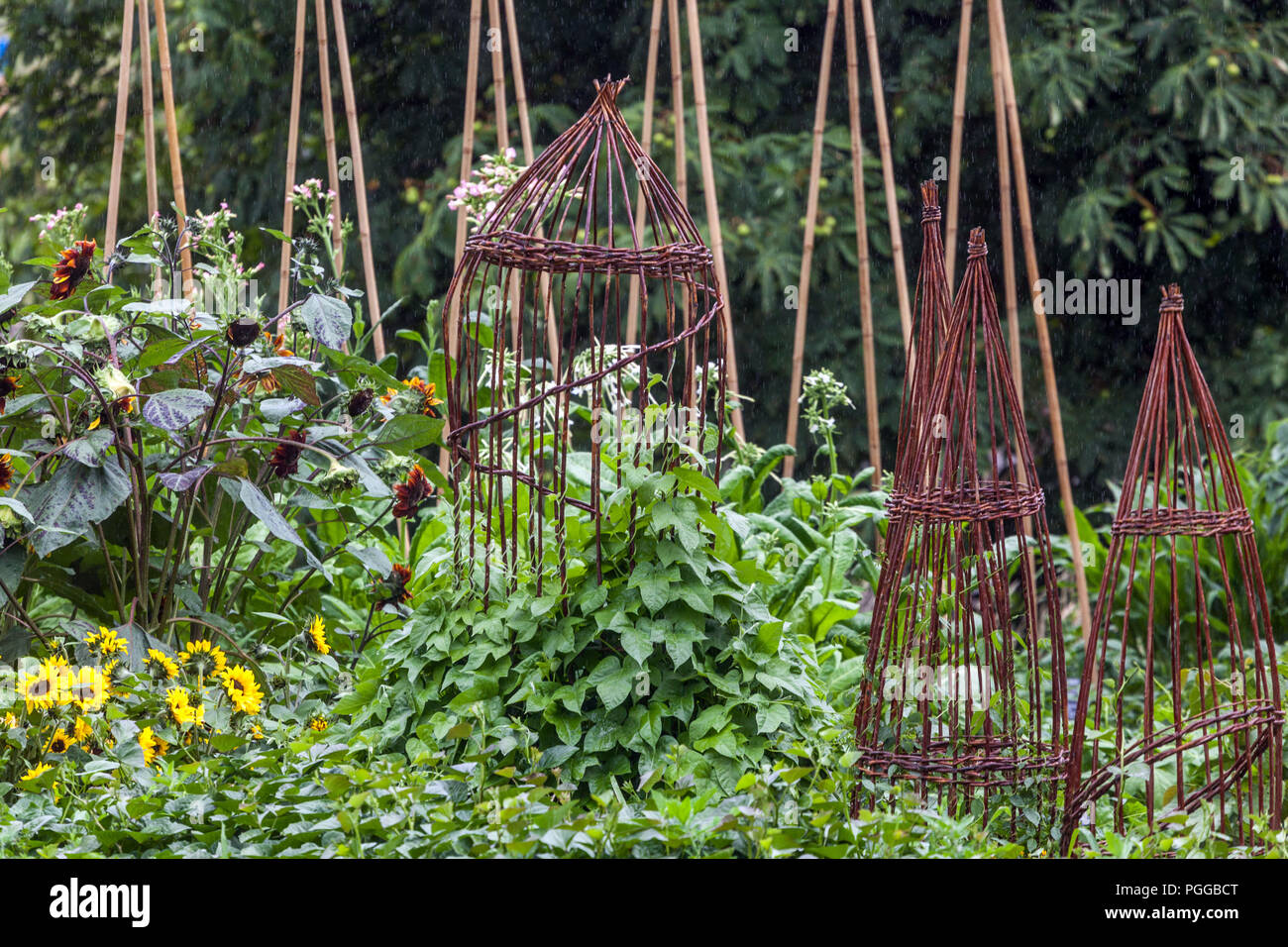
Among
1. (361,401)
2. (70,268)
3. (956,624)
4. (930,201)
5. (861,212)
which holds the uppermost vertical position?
(861,212)

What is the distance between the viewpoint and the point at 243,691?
2109mm

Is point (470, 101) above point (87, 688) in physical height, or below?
above

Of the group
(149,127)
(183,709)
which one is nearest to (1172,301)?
(183,709)

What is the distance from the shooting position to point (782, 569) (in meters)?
2.93

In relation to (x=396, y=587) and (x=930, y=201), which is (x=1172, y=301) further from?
(x=396, y=587)

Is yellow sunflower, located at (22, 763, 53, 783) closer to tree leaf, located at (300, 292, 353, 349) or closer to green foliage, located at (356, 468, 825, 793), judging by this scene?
green foliage, located at (356, 468, 825, 793)

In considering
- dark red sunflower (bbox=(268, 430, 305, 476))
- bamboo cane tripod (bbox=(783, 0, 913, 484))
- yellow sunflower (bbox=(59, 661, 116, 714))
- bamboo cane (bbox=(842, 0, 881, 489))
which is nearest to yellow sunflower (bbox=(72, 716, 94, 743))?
yellow sunflower (bbox=(59, 661, 116, 714))

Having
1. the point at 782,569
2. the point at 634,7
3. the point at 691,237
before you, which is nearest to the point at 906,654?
the point at 691,237

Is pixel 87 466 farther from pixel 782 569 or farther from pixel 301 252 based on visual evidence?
pixel 782 569

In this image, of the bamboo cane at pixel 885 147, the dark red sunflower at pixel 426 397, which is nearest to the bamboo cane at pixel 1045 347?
the bamboo cane at pixel 885 147

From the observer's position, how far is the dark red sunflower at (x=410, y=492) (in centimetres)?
242

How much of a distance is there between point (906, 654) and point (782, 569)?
1.02 meters

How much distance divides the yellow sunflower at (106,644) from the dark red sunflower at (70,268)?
661 millimetres

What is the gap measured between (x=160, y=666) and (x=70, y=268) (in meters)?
0.79
